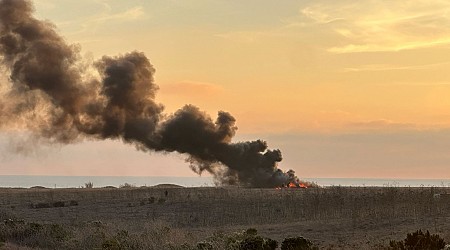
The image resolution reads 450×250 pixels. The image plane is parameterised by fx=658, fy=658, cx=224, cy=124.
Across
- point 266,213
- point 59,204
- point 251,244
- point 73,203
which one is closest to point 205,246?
point 251,244

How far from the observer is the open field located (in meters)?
33.0

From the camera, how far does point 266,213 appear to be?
45.3m

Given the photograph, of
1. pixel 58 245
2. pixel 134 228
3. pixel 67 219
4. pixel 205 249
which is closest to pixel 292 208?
pixel 134 228

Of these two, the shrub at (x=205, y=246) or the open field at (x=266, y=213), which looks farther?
the open field at (x=266, y=213)

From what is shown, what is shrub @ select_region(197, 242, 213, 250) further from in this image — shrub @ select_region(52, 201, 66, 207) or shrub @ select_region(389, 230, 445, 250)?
shrub @ select_region(52, 201, 66, 207)

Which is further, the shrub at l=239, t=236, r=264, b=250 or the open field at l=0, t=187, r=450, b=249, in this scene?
the open field at l=0, t=187, r=450, b=249

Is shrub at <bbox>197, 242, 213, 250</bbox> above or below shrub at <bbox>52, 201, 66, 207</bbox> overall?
below

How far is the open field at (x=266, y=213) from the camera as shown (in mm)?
32969

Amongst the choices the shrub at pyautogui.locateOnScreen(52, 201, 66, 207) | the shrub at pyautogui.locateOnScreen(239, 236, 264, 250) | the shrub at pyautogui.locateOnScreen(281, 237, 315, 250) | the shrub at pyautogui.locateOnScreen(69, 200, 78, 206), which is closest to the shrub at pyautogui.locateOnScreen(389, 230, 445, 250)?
the shrub at pyautogui.locateOnScreen(281, 237, 315, 250)

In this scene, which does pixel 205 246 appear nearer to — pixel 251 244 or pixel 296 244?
pixel 251 244

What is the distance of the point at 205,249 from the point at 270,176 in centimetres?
5710

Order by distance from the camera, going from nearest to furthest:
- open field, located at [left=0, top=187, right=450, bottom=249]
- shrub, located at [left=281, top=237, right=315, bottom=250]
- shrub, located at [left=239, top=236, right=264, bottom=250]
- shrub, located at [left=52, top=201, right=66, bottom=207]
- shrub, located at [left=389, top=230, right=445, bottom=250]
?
shrub, located at [left=389, top=230, right=445, bottom=250], shrub, located at [left=281, top=237, right=315, bottom=250], shrub, located at [left=239, top=236, right=264, bottom=250], open field, located at [left=0, top=187, right=450, bottom=249], shrub, located at [left=52, top=201, right=66, bottom=207]

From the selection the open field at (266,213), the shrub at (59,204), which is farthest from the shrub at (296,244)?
the shrub at (59,204)

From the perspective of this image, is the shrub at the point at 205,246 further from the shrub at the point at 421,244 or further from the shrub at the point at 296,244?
the shrub at the point at 421,244
